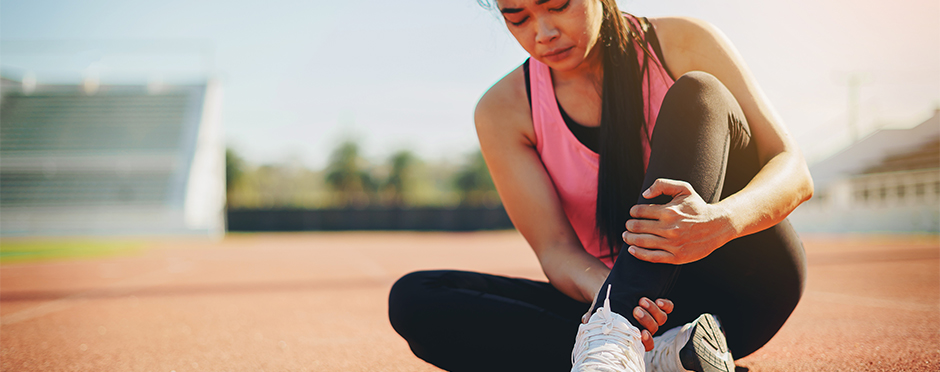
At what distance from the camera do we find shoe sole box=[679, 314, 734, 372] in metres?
1.21

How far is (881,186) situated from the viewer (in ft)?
63.9

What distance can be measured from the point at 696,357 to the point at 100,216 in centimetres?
2378

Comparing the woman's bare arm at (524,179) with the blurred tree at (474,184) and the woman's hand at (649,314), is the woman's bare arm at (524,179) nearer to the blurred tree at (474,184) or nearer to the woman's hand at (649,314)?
the woman's hand at (649,314)

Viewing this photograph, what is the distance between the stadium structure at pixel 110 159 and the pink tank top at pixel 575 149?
66.4 ft

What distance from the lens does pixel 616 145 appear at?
4.78 feet

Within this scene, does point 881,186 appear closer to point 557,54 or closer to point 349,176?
point 557,54

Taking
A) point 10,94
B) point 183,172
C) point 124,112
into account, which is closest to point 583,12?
point 183,172

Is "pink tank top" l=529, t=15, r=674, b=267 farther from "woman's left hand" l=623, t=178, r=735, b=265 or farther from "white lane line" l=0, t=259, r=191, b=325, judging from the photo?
"white lane line" l=0, t=259, r=191, b=325

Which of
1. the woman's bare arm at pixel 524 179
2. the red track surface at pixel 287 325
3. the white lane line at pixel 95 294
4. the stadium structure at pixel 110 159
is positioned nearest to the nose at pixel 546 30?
the woman's bare arm at pixel 524 179

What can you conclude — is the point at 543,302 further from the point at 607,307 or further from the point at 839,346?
the point at 839,346

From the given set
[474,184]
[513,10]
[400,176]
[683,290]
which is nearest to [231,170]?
[400,176]

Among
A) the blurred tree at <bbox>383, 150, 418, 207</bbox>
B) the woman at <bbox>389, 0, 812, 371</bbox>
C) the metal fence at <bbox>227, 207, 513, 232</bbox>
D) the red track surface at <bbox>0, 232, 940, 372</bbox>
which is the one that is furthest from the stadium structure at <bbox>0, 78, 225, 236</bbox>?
the woman at <bbox>389, 0, 812, 371</bbox>

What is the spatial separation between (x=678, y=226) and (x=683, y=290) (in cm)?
43

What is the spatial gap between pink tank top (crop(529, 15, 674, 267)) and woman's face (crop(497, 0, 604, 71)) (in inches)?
5.3
